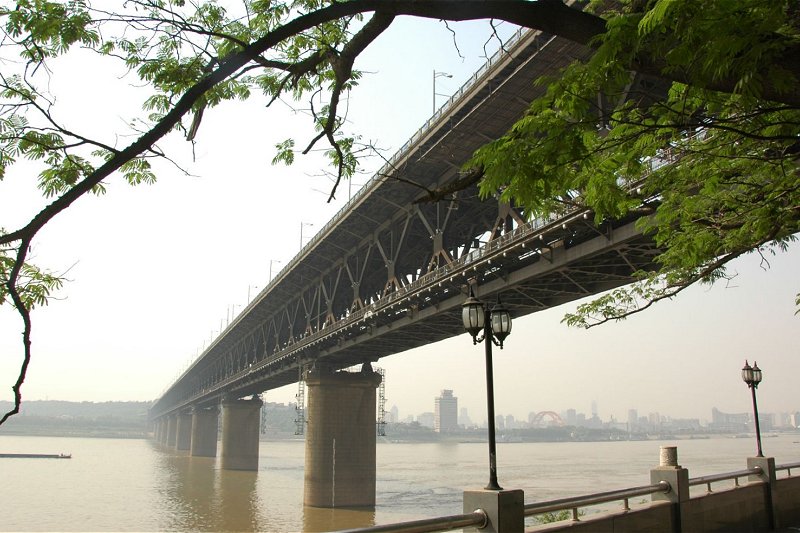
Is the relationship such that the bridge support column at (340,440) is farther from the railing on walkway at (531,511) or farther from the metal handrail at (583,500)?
the metal handrail at (583,500)

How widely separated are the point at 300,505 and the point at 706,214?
44.5 m

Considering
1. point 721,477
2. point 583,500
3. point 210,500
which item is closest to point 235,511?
point 210,500

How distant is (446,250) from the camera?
34156 millimetres

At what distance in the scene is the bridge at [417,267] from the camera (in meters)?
24.7

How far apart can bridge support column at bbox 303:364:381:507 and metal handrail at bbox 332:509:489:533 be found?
133 feet

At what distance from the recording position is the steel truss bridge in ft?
79.0

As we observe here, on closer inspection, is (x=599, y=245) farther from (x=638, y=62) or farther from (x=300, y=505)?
(x=300, y=505)

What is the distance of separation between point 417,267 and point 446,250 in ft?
44.9

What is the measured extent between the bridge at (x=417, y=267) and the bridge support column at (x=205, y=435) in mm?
51489

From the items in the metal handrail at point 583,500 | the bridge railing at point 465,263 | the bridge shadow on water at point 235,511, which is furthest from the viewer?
the bridge shadow on water at point 235,511

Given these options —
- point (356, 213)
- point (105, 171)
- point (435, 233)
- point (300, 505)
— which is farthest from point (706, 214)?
point (300, 505)

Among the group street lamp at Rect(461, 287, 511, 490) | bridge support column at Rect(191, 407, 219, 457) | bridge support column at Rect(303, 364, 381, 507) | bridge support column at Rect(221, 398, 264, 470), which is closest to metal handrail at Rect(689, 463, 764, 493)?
street lamp at Rect(461, 287, 511, 490)

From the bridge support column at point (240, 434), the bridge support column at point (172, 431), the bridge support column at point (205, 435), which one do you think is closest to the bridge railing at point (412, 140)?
the bridge support column at point (240, 434)

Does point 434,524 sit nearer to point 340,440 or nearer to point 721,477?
point 721,477
